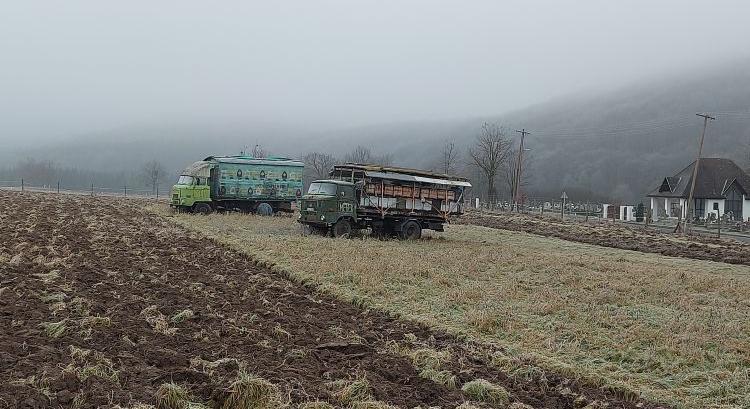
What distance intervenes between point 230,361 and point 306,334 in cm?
201

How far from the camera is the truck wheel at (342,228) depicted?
2450 cm

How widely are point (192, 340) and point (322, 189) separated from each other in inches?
669

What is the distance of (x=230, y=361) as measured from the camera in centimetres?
711

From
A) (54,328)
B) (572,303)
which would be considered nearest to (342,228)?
(572,303)

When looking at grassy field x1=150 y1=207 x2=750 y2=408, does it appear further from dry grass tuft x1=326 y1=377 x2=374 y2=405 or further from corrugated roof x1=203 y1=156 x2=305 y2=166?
corrugated roof x1=203 y1=156 x2=305 y2=166

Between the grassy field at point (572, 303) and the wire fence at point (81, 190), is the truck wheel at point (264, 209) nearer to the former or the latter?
the grassy field at point (572, 303)

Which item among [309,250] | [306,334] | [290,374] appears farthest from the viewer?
[309,250]

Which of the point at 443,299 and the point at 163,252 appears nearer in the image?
the point at 443,299

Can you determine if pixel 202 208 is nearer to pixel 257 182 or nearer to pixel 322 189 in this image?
pixel 257 182

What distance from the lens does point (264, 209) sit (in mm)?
35938

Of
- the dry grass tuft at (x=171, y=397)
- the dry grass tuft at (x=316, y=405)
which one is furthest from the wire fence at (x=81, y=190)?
the dry grass tuft at (x=316, y=405)

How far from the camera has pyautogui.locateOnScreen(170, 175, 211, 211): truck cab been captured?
34469 millimetres

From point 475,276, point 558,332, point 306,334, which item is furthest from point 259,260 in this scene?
point 558,332

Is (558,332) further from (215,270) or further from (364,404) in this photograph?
(215,270)
